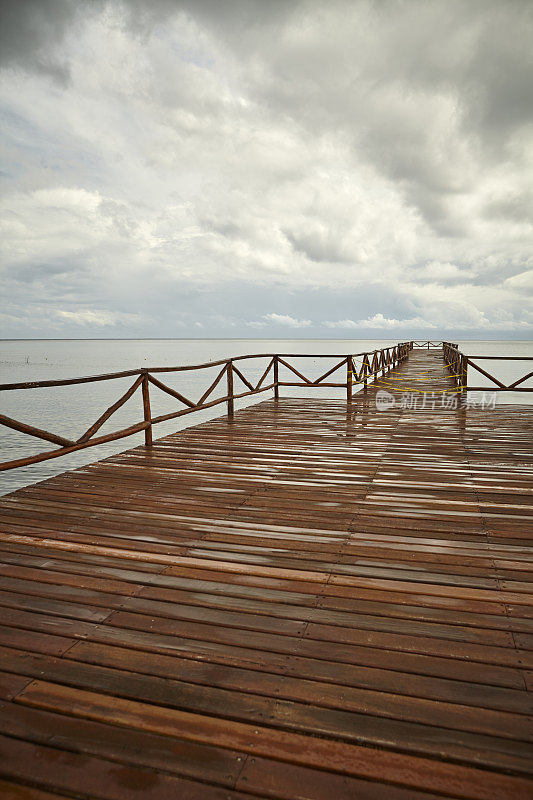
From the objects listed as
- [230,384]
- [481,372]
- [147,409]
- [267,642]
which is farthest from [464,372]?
[267,642]

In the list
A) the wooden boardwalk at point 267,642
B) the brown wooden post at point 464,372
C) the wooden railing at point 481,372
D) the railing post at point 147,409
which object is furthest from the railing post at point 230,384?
the brown wooden post at point 464,372

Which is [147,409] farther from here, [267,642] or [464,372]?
[464,372]

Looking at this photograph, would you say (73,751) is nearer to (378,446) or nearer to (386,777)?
(386,777)

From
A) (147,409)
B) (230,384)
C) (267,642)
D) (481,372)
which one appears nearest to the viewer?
(267,642)

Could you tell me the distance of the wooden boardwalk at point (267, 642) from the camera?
5.41 feet

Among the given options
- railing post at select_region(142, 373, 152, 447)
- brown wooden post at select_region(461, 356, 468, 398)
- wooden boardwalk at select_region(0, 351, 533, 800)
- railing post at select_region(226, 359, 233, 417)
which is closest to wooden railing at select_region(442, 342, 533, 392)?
brown wooden post at select_region(461, 356, 468, 398)

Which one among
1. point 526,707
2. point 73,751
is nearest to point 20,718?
point 73,751

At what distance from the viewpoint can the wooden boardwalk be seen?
1.65m

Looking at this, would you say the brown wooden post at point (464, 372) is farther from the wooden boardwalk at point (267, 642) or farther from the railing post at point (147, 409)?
the railing post at point (147, 409)

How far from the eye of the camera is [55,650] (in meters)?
2.33

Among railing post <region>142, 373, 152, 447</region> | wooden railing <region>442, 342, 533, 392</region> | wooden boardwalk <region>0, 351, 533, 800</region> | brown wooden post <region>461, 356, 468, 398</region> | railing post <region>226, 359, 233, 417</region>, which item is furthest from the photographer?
brown wooden post <region>461, 356, 468, 398</region>

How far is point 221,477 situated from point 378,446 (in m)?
3.07

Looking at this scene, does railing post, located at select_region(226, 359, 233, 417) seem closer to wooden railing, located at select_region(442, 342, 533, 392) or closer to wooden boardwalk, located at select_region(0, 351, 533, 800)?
wooden boardwalk, located at select_region(0, 351, 533, 800)

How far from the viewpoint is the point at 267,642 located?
238cm
